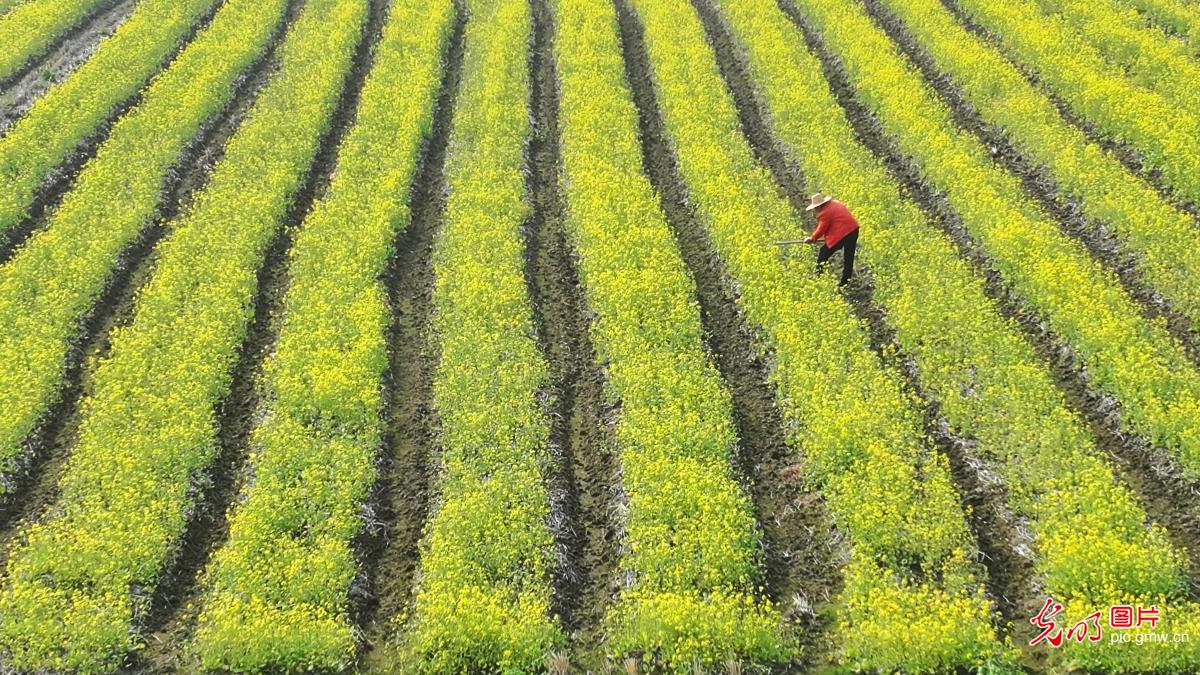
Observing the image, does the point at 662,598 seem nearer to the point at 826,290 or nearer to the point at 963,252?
the point at 826,290

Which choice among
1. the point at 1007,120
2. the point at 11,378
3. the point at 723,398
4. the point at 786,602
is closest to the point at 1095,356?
the point at 723,398

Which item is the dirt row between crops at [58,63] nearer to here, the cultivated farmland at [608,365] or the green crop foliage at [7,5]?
the cultivated farmland at [608,365]

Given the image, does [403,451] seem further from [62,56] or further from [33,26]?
[33,26]

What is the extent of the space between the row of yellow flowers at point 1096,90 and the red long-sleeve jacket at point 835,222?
880 cm

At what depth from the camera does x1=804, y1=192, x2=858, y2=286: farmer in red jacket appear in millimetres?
16594

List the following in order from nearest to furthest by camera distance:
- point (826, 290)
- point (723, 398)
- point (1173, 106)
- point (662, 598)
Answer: point (662, 598)
point (723, 398)
point (826, 290)
point (1173, 106)

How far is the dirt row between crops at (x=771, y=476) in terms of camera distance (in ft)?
37.7

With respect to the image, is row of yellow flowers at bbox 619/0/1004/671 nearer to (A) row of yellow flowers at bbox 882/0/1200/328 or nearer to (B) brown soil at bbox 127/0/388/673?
(A) row of yellow flowers at bbox 882/0/1200/328

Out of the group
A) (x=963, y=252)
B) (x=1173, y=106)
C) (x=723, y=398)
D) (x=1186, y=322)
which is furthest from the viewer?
(x=1173, y=106)

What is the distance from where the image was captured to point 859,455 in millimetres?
13227

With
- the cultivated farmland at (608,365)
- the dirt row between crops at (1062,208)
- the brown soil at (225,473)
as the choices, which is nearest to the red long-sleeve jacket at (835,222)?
the cultivated farmland at (608,365)

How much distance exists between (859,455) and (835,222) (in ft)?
17.3

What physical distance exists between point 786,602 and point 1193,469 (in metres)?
6.29

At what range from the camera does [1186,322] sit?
1579cm
